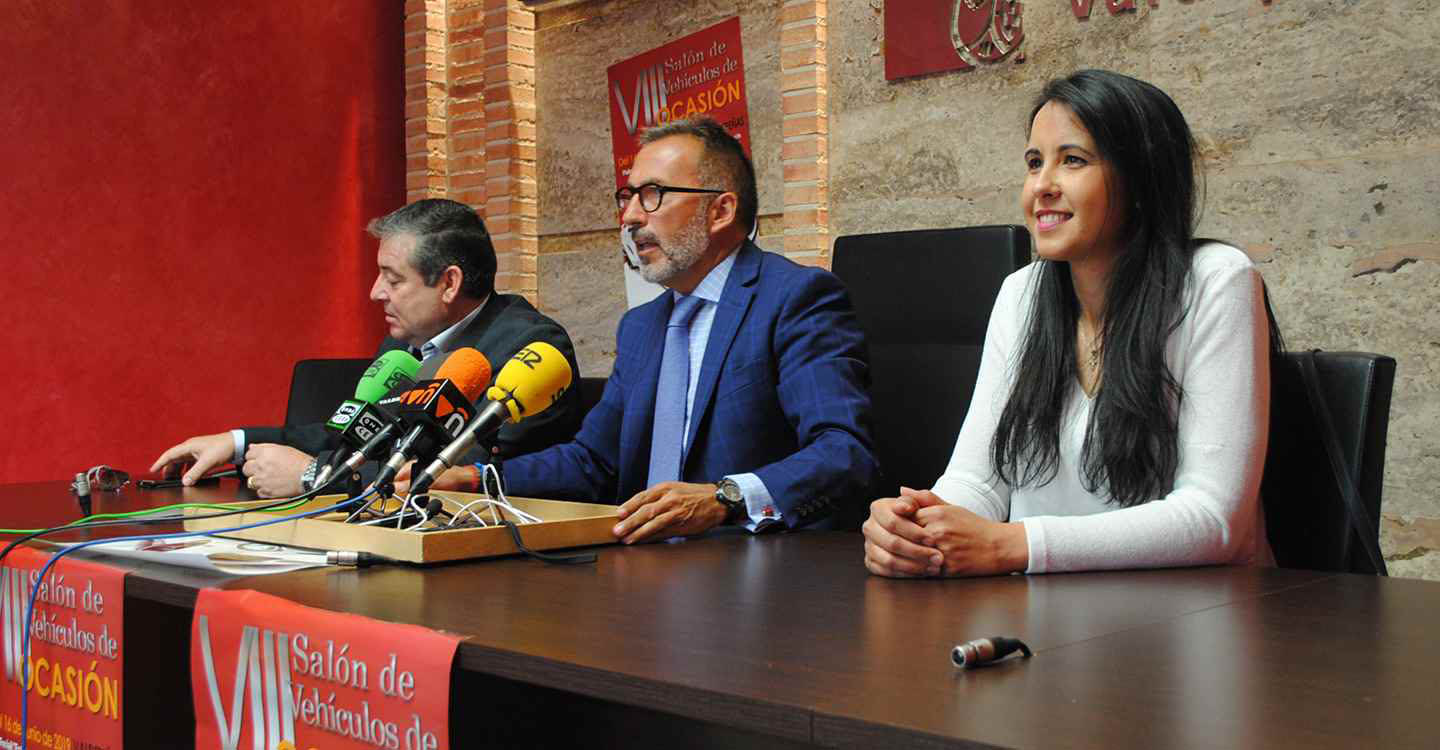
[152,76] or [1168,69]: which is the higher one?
[152,76]

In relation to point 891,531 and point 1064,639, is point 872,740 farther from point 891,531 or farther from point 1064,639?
point 891,531

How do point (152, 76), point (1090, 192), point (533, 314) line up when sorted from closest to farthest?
1. point (1090, 192)
2. point (533, 314)
3. point (152, 76)

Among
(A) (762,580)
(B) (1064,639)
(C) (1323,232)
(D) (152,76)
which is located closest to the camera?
(B) (1064,639)

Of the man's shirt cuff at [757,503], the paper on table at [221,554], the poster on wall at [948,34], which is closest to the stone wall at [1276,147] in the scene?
the poster on wall at [948,34]

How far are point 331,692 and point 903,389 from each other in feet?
5.38

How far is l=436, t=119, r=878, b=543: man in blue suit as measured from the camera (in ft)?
7.11

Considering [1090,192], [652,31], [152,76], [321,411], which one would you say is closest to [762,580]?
[1090,192]

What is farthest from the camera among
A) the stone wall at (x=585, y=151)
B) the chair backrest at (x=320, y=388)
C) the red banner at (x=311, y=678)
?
the stone wall at (x=585, y=151)

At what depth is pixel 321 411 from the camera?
3.66m

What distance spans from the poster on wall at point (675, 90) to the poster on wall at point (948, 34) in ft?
2.32

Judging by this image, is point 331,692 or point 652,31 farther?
point 652,31

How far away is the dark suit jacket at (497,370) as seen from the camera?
2797 millimetres

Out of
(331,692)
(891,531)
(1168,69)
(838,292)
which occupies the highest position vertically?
(1168,69)

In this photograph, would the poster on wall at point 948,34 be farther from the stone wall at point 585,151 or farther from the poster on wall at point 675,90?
the stone wall at point 585,151
